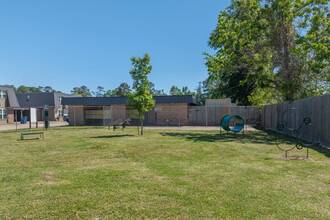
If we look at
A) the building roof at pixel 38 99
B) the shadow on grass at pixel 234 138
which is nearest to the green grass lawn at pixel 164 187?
the shadow on grass at pixel 234 138

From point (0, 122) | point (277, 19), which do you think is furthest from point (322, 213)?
point (0, 122)

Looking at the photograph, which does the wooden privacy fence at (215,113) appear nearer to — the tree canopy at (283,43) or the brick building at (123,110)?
the brick building at (123,110)

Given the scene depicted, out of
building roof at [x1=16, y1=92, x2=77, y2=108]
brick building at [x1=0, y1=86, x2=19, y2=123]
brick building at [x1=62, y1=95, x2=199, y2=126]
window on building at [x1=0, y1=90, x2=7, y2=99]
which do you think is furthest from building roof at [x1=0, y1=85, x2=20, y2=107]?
brick building at [x1=62, y1=95, x2=199, y2=126]

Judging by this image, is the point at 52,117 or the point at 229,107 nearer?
the point at 229,107

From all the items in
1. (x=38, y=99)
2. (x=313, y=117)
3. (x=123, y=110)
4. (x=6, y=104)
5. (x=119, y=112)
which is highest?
(x=38, y=99)

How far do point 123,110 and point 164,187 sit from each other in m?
24.3

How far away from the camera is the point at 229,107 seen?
84.6 feet

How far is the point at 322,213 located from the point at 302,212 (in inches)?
12.0

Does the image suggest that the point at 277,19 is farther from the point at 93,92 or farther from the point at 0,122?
the point at 93,92

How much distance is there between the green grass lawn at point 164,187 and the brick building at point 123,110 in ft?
57.5

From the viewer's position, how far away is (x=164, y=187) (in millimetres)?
4688

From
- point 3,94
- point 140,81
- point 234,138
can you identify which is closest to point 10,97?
point 3,94

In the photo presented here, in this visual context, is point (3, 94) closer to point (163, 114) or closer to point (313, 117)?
point (163, 114)

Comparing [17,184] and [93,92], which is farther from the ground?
[93,92]
